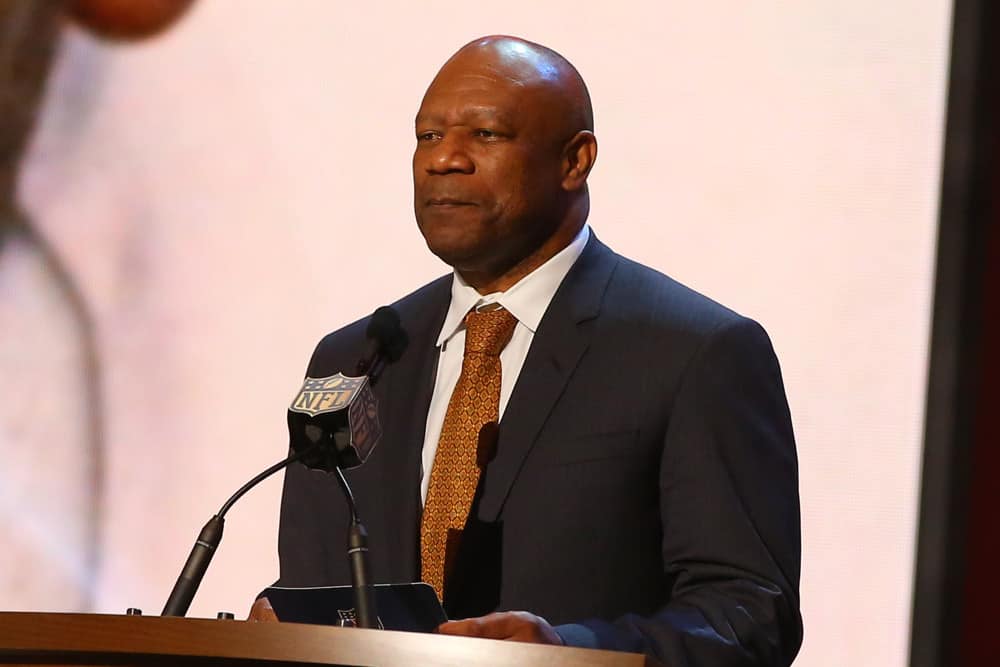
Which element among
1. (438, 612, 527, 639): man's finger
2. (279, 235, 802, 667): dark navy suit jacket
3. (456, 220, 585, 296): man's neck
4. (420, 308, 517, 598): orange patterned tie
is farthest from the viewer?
(456, 220, 585, 296): man's neck

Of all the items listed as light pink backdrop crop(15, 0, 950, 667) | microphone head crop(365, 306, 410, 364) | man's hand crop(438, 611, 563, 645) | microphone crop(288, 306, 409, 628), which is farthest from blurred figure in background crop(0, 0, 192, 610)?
man's hand crop(438, 611, 563, 645)

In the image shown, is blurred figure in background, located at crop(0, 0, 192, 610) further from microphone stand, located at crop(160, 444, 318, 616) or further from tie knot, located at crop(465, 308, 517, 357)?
microphone stand, located at crop(160, 444, 318, 616)

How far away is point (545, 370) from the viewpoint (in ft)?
8.09

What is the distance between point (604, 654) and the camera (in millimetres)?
1525

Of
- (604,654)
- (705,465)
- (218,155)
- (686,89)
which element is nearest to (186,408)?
(218,155)

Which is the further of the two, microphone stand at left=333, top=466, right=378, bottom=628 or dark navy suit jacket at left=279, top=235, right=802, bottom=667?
dark navy suit jacket at left=279, top=235, right=802, bottom=667

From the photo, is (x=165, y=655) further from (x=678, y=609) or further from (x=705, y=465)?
(x=705, y=465)

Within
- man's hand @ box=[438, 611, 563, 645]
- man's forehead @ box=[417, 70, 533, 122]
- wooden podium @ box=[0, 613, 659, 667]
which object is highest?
man's forehead @ box=[417, 70, 533, 122]

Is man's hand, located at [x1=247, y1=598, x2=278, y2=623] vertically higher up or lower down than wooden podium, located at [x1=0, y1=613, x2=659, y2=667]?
lower down

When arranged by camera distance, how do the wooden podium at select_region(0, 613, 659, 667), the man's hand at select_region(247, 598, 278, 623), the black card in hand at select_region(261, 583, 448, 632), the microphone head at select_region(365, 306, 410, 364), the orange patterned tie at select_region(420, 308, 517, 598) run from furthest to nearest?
the orange patterned tie at select_region(420, 308, 517, 598) < the microphone head at select_region(365, 306, 410, 364) < the man's hand at select_region(247, 598, 278, 623) < the black card in hand at select_region(261, 583, 448, 632) < the wooden podium at select_region(0, 613, 659, 667)

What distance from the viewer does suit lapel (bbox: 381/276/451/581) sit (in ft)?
7.95

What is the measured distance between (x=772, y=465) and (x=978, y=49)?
1063 mm

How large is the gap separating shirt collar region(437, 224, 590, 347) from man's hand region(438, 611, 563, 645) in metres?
0.80

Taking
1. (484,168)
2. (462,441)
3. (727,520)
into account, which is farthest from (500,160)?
(727,520)
